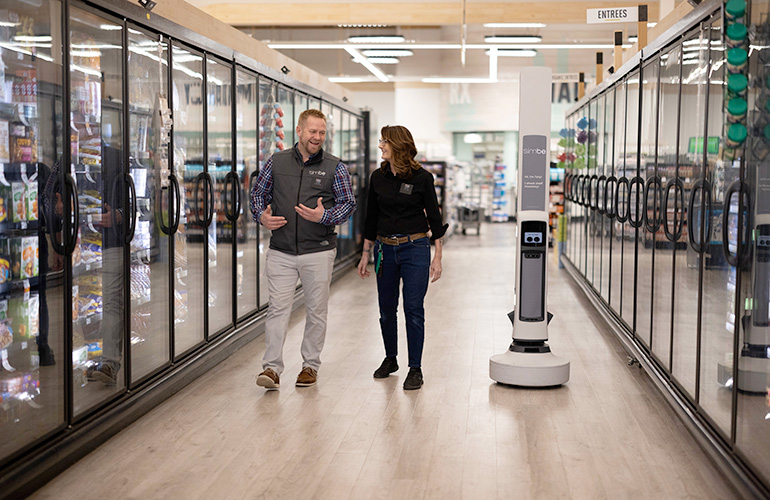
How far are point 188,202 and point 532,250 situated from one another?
7.06ft

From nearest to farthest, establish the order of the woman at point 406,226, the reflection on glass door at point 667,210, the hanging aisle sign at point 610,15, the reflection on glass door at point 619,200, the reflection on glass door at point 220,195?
1. the reflection on glass door at point 667,210
2. the woman at point 406,226
3. the reflection on glass door at point 220,195
4. the reflection on glass door at point 619,200
5. the hanging aisle sign at point 610,15

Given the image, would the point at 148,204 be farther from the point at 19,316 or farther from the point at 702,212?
the point at 702,212

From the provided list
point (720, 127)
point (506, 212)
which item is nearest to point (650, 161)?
point (720, 127)

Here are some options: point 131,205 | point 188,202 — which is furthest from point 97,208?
point 188,202

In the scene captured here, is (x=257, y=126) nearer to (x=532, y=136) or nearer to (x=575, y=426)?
(x=532, y=136)

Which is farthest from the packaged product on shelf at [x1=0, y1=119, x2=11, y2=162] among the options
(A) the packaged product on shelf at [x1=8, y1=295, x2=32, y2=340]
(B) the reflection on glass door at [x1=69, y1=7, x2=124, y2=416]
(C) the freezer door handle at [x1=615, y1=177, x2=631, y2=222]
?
(C) the freezer door handle at [x1=615, y1=177, x2=631, y2=222]

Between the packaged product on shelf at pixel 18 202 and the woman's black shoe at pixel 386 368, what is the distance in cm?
266

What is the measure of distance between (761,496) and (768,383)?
40 cm

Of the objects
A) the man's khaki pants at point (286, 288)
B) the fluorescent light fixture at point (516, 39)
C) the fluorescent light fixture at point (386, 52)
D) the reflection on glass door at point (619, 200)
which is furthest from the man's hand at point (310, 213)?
the fluorescent light fixture at point (386, 52)

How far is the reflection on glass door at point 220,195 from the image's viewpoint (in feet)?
19.5

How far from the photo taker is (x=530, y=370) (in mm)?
5309

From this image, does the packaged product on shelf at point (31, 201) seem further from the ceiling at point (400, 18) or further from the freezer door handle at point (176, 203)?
the ceiling at point (400, 18)

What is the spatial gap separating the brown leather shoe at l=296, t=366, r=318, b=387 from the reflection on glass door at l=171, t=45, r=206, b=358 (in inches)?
29.5

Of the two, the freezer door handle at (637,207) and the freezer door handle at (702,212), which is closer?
the freezer door handle at (702,212)
